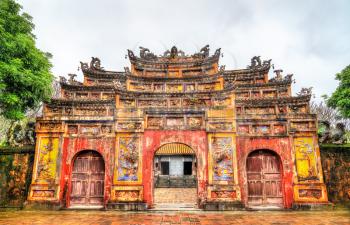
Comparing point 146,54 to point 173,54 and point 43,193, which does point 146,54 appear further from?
point 43,193

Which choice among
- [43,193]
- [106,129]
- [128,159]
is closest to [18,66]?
[106,129]

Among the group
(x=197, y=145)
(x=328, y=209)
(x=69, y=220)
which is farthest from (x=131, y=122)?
(x=328, y=209)

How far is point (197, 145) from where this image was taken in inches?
398

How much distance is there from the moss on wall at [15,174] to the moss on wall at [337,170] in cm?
1269

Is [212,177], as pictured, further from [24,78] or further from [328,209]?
[24,78]

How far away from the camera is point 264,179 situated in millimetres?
10047

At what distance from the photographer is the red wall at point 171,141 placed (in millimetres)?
9697

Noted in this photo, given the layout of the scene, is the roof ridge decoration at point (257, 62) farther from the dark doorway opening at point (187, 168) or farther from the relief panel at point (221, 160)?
the dark doorway opening at point (187, 168)

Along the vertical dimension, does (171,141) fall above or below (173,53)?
below

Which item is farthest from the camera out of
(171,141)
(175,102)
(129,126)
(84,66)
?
(84,66)

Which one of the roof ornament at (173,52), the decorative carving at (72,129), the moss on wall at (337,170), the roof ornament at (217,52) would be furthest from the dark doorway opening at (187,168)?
the decorative carving at (72,129)

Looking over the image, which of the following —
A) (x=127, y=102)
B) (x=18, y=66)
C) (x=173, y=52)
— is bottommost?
Result: (x=127, y=102)

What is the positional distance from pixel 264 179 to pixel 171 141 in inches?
171

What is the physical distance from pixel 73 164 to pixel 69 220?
10.4ft
